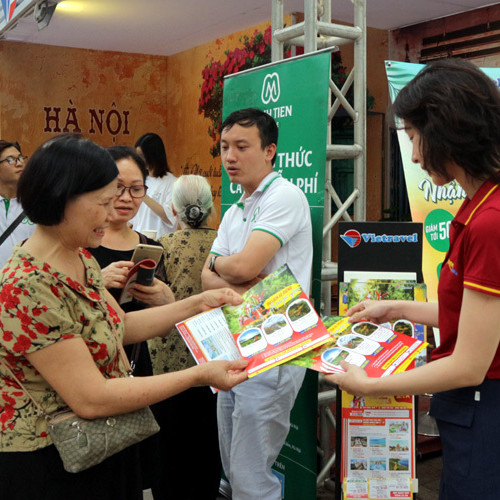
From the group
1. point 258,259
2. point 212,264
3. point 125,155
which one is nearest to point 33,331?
point 258,259

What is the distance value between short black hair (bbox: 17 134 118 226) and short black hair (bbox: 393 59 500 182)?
82cm

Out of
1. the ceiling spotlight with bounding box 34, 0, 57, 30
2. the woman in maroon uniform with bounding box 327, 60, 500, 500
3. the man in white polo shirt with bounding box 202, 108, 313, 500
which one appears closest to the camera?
the woman in maroon uniform with bounding box 327, 60, 500, 500

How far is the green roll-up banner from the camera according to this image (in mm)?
2875

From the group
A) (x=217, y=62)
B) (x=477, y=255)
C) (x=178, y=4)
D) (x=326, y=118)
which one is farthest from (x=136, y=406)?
(x=217, y=62)

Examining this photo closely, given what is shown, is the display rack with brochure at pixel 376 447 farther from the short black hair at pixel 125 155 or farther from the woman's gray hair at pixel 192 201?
the short black hair at pixel 125 155

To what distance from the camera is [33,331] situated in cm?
144

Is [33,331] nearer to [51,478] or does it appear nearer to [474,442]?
[51,478]

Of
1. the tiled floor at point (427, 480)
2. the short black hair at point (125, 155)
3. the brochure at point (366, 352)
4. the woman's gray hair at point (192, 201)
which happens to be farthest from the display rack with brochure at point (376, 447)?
the short black hair at point (125, 155)

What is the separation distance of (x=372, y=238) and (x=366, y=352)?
3.04 feet

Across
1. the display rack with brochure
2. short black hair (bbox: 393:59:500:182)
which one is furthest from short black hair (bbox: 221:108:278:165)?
short black hair (bbox: 393:59:500:182)

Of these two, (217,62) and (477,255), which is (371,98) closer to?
(217,62)

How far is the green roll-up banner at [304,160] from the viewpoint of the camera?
2.88 m

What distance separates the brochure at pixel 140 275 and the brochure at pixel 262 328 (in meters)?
0.38

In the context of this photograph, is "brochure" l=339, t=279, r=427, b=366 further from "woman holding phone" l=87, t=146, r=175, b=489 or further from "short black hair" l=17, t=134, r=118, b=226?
"short black hair" l=17, t=134, r=118, b=226
